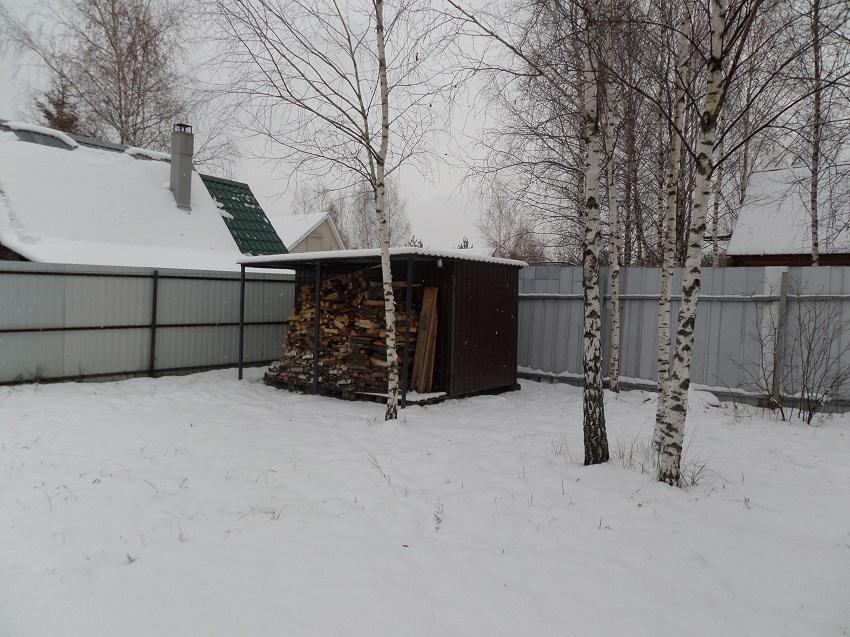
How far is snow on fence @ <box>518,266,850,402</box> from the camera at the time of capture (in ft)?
24.5

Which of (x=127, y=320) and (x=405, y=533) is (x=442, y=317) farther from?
(x=405, y=533)

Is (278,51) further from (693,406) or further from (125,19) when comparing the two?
Result: (125,19)

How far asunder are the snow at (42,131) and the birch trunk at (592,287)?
11670mm

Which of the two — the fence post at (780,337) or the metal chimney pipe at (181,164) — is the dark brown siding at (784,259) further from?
the metal chimney pipe at (181,164)

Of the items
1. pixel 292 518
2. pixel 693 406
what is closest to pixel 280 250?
pixel 693 406

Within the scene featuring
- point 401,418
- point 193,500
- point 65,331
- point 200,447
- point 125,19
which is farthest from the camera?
point 125,19

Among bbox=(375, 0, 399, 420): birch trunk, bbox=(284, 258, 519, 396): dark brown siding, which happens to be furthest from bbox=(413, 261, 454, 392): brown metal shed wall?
bbox=(375, 0, 399, 420): birch trunk

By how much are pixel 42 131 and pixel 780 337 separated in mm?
14237

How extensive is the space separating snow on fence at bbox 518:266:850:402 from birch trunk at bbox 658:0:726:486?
354 centimetres

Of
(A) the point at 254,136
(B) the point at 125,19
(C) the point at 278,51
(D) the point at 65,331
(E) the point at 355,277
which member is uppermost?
(B) the point at 125,19

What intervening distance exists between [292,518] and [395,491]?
89 centimetres

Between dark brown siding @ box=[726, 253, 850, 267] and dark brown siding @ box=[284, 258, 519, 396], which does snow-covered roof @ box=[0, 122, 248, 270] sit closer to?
dark brown siding @ box=[284, 258, 519, 396]

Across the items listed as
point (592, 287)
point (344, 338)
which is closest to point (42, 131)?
point (344, 338)

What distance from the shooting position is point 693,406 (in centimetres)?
785
